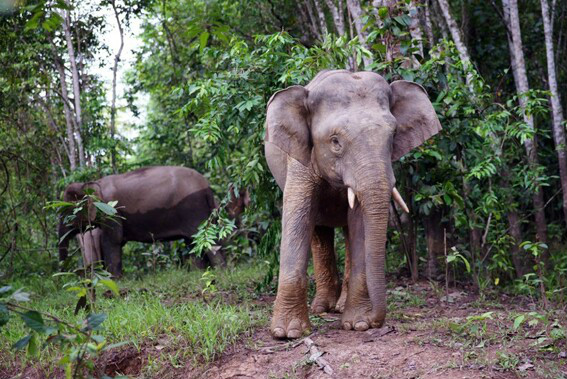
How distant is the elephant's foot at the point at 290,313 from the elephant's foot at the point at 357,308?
1.10 feet

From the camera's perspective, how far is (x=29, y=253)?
11641 millimetres

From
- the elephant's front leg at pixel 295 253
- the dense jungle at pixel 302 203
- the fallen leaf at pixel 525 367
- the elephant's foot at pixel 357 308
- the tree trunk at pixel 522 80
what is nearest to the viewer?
the fallen leaf at pixel 525 367

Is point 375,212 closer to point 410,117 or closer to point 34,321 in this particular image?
point 410,117

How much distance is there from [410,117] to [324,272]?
168cm

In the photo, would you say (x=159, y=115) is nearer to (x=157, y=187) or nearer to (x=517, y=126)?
(x=157, y=187)

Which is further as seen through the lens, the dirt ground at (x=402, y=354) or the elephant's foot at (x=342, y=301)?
the elephant's foot at (x=342, y=301)

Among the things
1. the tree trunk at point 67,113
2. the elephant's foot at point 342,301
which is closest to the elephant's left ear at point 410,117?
the elephant's foot at point 342,301

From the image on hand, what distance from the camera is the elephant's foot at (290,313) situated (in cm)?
539

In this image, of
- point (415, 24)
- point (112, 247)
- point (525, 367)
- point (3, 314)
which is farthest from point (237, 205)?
point (3, 314)

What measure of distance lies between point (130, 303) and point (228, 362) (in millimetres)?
2230

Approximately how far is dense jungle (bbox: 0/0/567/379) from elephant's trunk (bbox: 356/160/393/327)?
2cm

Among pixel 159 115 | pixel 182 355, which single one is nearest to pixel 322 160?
pixel 182 355

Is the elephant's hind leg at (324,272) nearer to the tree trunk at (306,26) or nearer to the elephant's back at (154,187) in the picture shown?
the elephant's back at (154,187)

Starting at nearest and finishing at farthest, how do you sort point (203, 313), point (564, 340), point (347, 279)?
point (564, 340), point (203, 313), point (347, 279)
